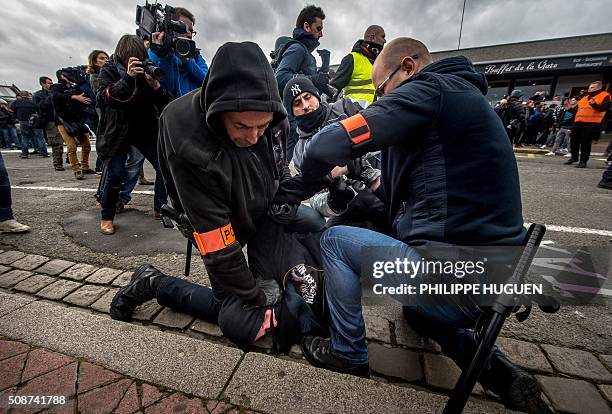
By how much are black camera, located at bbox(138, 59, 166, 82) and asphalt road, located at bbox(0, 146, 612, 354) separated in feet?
5.31

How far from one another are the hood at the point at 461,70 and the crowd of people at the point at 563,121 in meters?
5.68

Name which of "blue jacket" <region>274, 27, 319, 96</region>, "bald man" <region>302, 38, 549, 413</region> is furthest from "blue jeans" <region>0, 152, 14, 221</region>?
"bald man" <region>302, 38, 549, 413</region>

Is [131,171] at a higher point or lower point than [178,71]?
lower

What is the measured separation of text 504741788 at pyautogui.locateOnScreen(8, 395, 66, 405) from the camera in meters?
1.18

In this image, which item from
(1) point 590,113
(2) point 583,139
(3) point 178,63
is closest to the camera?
(3) point 178,63

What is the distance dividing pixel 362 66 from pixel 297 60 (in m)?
0.93

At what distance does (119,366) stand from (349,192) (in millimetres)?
1757

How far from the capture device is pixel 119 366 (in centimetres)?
136

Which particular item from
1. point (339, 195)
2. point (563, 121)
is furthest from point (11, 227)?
point (563, 121)

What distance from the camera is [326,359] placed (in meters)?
1.40

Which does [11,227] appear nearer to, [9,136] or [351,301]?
[351,301]

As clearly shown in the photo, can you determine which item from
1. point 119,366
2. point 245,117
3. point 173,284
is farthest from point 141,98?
point 119,366

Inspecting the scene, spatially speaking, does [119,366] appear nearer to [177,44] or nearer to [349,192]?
[349,192]

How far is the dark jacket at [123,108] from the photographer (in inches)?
108
